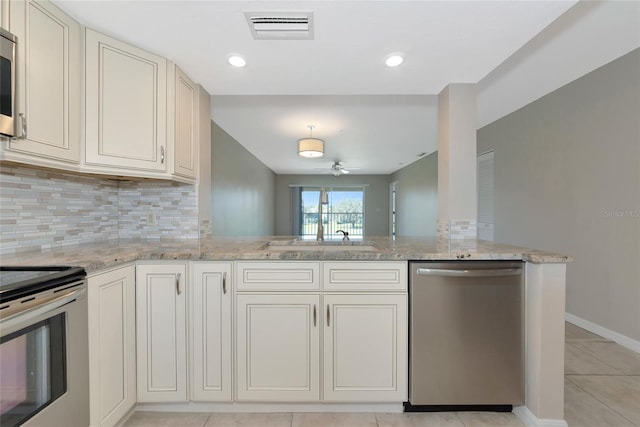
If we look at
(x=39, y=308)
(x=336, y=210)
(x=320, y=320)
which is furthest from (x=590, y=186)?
(x=336, y=210)

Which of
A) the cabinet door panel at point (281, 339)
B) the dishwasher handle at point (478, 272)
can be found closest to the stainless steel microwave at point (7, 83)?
the cabinet door panel at point (281, 339)

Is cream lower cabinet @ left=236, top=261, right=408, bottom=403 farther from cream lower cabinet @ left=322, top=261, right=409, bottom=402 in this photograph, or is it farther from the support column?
the support column

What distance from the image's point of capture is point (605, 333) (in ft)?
8.58

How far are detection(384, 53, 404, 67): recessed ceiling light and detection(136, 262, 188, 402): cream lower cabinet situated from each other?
5.86ft

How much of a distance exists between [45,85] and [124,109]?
0.38 m

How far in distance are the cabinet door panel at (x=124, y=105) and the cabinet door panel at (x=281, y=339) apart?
3.63 feet

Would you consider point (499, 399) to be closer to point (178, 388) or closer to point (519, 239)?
point (178, 388)

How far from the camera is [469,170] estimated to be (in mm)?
2316

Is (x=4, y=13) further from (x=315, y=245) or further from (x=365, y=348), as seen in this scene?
(x=365, y=348)

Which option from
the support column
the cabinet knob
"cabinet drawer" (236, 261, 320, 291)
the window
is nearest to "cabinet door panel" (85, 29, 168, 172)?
the cabinet knob

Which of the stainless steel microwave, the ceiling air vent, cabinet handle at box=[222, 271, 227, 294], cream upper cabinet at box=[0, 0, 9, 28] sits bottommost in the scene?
cabinet handle at box=[222, 271, 227, 294]

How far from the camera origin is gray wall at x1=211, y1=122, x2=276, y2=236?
12.4ft

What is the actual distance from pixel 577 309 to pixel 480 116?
99.4 inches

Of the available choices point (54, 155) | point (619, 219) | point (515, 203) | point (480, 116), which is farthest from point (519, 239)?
point (54, 155)
